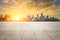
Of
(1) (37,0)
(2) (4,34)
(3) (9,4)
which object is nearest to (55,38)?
(2) (4,34)

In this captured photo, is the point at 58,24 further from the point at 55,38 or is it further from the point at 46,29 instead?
the point at 55,38

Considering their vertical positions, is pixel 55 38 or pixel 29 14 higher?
pixel 29 14

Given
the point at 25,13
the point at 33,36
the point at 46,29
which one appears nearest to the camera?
the point at 33,36

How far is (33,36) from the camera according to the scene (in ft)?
8.14

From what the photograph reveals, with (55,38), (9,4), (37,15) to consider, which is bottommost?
(55,38)

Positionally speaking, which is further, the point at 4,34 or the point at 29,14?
the point at 29,14

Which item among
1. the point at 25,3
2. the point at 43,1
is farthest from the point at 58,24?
the point at 25,3

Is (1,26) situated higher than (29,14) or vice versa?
(29,14)

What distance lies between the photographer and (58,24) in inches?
117

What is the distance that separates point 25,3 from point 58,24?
72 cm

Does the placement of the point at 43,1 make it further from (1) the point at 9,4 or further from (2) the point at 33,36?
(2) the point at 33,36

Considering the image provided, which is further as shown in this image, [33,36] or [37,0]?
[37,0]

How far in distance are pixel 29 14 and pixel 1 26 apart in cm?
55

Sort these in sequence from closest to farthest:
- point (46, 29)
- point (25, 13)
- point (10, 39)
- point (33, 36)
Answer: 1. point (10, 39)
2. point (33, 36)
3. point (46, 29)
4. point (25, 13)
